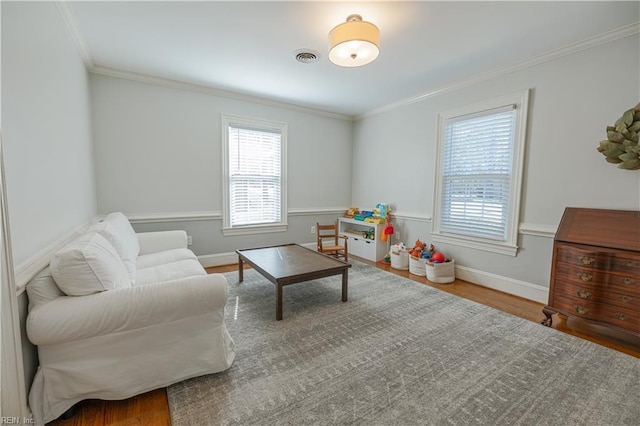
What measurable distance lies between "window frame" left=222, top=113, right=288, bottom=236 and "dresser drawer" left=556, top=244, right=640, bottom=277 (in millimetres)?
3480

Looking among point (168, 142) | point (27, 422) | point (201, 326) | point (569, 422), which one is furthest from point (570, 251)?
point (168, 142)

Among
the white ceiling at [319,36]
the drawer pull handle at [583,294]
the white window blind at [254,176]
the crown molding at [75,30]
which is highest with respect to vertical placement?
the white ceiling at [319,36]

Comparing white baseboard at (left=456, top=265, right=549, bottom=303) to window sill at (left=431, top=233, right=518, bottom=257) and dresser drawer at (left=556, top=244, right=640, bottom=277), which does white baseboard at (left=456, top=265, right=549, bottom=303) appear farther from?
dresser drawer at (left=556, top=244, right=640, bottom=277)

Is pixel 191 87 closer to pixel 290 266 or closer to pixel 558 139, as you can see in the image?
pixel 290 266

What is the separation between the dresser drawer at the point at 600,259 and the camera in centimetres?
201

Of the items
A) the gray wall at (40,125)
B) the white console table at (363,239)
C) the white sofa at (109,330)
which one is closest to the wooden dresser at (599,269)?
the white console table at (363,239)

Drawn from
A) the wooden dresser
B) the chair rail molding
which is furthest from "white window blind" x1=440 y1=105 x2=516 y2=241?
the wooden dresser

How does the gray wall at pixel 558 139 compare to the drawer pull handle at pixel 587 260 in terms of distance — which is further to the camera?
the gray wall at pixel 558 139

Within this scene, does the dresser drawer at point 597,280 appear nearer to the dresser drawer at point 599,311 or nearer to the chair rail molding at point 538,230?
the dresser drawer at point 599,311

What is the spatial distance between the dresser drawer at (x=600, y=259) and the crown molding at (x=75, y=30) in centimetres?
434

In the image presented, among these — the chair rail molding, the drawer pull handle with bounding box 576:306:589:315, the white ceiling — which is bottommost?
the drawer pull handle with bounding box 576:306:589:315

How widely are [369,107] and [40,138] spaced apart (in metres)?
4.05

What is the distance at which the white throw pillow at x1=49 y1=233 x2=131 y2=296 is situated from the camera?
4.66 ft

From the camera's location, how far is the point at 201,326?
A: 1.66 m
